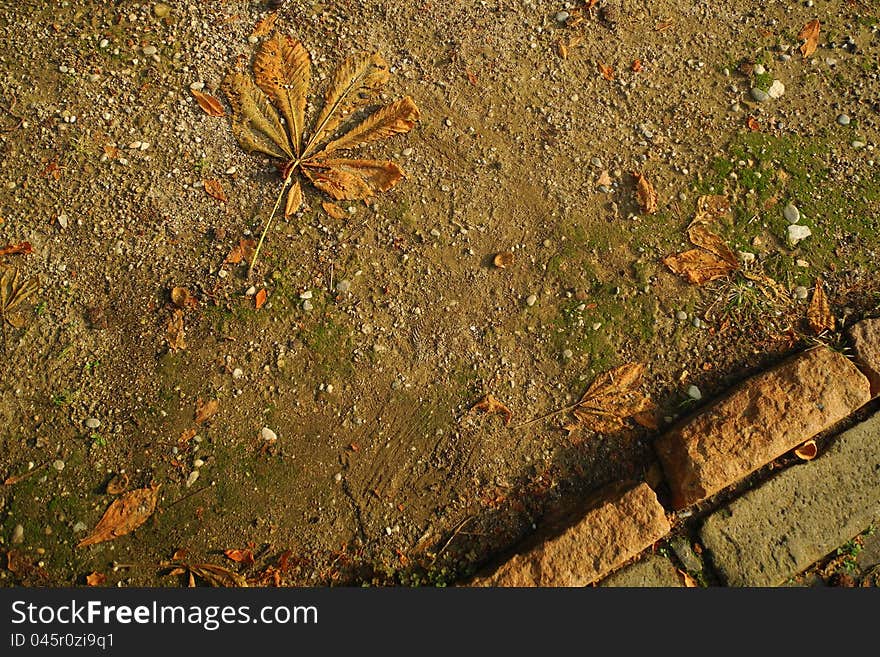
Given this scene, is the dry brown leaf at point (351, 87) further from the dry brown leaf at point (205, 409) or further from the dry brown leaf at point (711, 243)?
the dry brown leaf at point (711, 243)

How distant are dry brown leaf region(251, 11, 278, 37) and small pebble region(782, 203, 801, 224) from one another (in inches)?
115

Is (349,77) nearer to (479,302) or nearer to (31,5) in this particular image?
(479,302)

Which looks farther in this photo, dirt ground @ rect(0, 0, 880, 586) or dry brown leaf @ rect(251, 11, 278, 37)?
dry brown leaf @ rect(251, 11, 278, 37)

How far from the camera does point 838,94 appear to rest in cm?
330

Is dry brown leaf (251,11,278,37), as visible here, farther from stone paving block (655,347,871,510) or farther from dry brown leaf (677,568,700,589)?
dry brown leaf (677,568,700,589)

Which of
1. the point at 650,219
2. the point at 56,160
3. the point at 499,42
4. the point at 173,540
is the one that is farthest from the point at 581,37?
the point at 173,540

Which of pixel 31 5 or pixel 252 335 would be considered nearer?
pixel 252 335

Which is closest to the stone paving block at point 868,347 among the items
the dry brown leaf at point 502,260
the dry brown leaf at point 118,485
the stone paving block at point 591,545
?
the stone paving block at point 591,545

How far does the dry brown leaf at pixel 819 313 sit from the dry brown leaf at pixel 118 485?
3.39m

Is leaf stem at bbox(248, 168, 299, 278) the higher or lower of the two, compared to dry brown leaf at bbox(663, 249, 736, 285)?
higher

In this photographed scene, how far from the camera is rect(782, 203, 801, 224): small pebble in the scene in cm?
310

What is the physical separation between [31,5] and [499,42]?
8.42ft

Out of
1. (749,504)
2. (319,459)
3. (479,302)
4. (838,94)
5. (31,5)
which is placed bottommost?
(749,504)

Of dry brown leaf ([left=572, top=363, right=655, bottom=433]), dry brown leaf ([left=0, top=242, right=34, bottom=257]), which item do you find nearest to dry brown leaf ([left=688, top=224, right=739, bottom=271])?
dry brown leaf ([left=572, top=363, right=655, bottom=433])
